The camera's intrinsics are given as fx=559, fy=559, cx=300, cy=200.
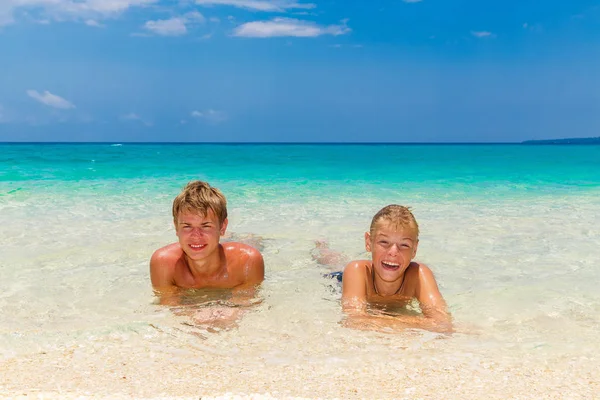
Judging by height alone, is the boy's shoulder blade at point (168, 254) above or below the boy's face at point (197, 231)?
below

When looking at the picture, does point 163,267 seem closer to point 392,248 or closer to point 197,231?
point 197,231

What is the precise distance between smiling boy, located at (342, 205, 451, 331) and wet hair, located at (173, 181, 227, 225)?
107 cm

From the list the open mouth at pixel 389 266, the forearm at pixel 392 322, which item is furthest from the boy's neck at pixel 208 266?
the open mouth at pixel 389 266

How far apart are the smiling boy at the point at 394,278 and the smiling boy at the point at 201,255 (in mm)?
892

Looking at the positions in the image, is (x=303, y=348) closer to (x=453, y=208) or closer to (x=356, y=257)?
(x=356, y=257)

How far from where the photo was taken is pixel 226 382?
8.52 ft

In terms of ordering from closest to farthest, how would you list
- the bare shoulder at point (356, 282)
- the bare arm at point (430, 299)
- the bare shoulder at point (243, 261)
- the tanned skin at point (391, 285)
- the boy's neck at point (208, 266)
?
the tanned skin at point (391, 285), the bare arm at point (430, 299), the bare shoulder at point (356, 282), the boy's neck at point (208, 266), the bare shoulder at point (243, 261)

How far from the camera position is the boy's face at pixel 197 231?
4062 mm

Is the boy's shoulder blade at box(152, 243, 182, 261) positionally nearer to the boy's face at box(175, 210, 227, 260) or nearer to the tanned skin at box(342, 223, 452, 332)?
the boy's face at box(175, 210, 227, 260)

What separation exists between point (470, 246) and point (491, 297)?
1943 mm

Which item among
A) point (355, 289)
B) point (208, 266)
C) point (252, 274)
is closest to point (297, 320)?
point (355, 289)

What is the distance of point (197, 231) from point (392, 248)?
1417 millimetres

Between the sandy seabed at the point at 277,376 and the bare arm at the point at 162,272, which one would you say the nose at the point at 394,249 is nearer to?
the sandy seabed at the point at 277,376

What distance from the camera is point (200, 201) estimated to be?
4.04 m
